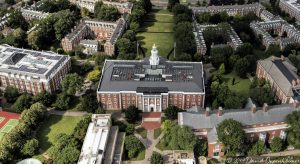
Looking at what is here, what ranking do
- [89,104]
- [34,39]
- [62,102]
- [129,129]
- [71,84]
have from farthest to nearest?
[34,39] < [71,84] < [62,102] < [89,104] < [129,129]

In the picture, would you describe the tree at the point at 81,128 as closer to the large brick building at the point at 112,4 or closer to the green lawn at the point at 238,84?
the green lawn at the point at 238,84

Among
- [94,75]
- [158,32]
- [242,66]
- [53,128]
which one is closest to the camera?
[53,128]

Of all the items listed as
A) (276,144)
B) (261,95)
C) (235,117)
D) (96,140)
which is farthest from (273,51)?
(96,140)

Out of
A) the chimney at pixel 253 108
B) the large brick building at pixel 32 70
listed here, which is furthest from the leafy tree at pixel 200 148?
the large brick building at pixel 32 70

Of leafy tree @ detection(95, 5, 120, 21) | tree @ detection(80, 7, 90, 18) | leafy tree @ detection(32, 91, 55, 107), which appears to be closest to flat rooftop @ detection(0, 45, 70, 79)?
leafy tree @ detection(32, 91, 55, 107)

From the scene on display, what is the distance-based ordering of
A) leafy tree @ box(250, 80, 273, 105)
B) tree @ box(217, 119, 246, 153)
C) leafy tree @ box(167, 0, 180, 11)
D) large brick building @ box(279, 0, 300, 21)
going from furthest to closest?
leafy tree @ box(167, 0, 180, 11) < large brick building @ box(279, 0, 300, 21) < leafy tree @ box(250, 80, 273, 105) < tree @ box(217, 119, 246, 153)

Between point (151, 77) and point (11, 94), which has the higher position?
point (151, 77)

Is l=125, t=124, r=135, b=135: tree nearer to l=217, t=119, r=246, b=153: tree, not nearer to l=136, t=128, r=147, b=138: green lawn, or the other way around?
l=136, t=128, r=147, b=138: green lawn

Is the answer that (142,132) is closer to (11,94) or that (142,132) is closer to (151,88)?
(151,88)
